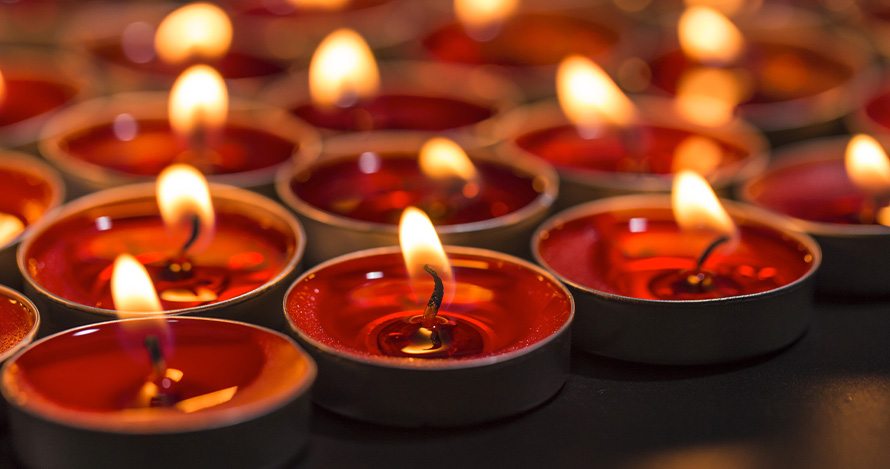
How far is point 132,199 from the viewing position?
1266 mm

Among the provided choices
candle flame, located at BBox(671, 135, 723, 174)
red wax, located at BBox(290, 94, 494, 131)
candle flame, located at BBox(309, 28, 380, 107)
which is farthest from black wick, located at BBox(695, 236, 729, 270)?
candle flame, located at BBox(309, 28, 380, 107)

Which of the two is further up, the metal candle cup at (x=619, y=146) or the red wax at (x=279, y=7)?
the red wax at (x=279, y=7)

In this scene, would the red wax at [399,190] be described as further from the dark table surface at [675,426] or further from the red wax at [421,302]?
the dark table surface at [675,426]

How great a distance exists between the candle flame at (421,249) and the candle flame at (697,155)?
21.9 inches

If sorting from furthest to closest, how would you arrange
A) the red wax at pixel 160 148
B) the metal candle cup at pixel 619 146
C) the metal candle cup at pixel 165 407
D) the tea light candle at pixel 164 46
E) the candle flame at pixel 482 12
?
the candle flame at pixel 482 12 → the tea light candle at pixel 164 46 → the red wax at pixel 160 148 → the metal candle cup at pixel 619 146 → the metal candle cup at pixel 165 407

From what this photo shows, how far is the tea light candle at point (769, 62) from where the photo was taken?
1724mm

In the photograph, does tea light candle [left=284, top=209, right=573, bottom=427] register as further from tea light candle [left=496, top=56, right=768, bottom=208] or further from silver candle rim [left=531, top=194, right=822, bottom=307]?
tea light candle [left=496, top=56, right=768, bottom=208]

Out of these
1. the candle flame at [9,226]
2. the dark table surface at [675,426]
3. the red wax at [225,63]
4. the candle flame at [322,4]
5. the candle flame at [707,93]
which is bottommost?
the dark table surface at [675,426]

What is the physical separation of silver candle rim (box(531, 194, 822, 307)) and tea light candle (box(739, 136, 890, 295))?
0.09 ft

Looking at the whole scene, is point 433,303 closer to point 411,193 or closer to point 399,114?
point 411,193

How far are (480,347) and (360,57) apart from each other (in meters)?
0.74

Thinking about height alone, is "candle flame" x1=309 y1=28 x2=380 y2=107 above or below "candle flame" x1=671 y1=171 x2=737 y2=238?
above

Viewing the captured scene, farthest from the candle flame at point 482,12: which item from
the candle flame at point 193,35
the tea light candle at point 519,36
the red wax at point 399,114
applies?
the candle flame at point 193,35

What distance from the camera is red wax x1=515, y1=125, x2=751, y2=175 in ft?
4.85
